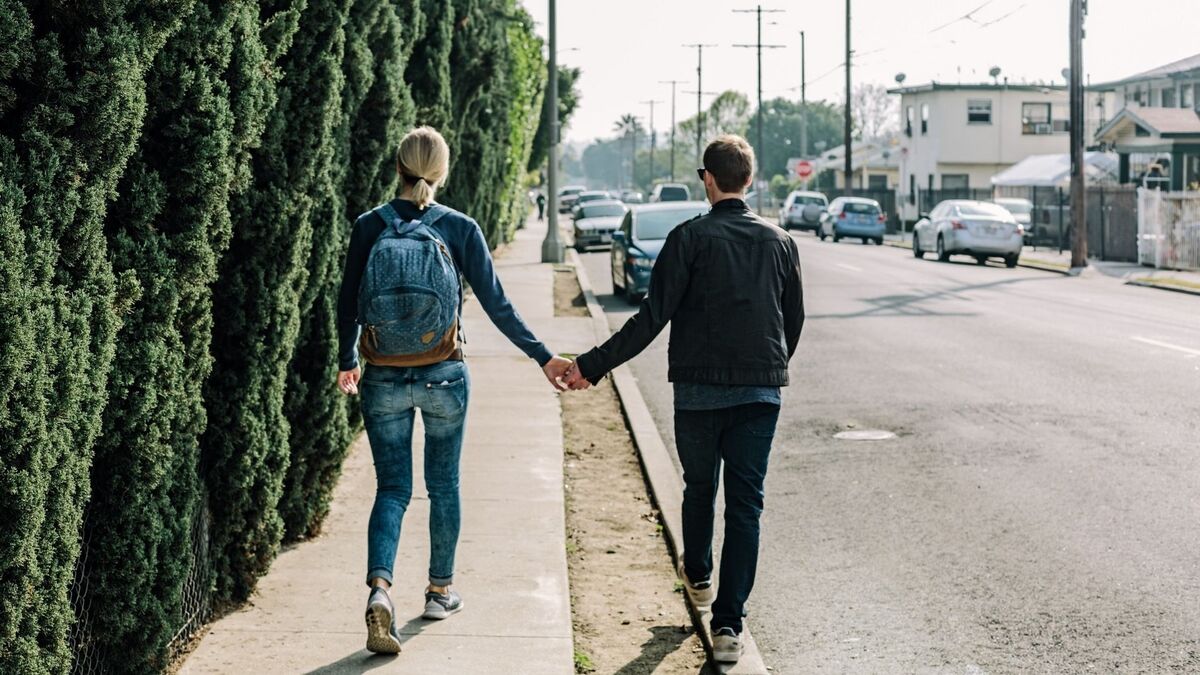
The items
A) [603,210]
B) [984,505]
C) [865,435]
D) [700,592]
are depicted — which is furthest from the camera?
[603,210]

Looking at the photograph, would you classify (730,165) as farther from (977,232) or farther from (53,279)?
(977,232)

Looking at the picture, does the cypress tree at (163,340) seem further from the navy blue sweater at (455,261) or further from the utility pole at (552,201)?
the utility pole at (552,201)

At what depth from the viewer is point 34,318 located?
3.86m

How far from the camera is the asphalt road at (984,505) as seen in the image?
20.8 feet

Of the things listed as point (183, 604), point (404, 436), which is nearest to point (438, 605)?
point (404, 436)

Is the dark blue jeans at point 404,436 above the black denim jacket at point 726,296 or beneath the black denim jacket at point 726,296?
beneath

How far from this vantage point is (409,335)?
577cm

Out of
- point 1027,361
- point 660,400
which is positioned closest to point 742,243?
point 660,400

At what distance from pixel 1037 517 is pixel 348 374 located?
13.6 feet

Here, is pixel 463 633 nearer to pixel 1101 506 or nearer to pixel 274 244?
pixel 274 244

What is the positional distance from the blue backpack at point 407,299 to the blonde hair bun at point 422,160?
172mm

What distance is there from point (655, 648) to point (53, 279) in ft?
9.98

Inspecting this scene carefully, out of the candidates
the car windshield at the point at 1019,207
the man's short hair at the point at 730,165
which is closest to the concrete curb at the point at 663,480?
the man's short hair at the point at 730,165

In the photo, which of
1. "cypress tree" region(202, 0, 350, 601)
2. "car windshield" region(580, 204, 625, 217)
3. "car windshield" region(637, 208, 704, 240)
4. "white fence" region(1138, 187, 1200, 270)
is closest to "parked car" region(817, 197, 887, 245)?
"car windshield" region(580, 204, 625, 217)
